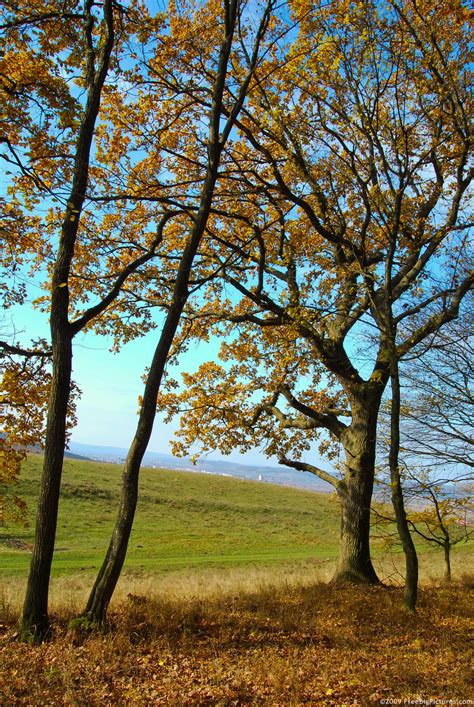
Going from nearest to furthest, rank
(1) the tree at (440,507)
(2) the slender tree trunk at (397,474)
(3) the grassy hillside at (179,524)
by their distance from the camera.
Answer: (2) the slender tree trunk at (397,474) < (1) the tree at (440,507) < (3) the grassy hillside at (179,524)

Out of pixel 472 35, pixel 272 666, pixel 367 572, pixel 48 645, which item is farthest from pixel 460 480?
pixel 472 35

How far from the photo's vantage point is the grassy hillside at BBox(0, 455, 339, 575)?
2658cm

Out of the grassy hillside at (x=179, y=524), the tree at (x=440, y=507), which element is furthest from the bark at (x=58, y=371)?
the grassy hillside at (x=179, y=524)

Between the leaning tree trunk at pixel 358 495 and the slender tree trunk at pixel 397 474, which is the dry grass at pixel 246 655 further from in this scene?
the leaning tree trunk at pixel 358 495

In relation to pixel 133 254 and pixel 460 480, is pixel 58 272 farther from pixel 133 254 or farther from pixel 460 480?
pixel 460 480

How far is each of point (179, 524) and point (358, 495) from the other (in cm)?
3073

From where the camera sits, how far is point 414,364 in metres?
10.5

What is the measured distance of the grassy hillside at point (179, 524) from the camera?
26.6 metres

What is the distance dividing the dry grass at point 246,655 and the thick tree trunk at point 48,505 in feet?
1.03

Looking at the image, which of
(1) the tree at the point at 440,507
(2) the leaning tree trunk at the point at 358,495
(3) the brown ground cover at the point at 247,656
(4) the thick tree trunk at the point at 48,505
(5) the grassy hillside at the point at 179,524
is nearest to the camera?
(3) the brown ground cover at the point at 247,656

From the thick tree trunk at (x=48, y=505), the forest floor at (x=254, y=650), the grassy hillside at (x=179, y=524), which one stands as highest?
the thick tree trunk at (x=48, y=505)

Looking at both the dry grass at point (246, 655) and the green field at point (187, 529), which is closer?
the dry grass at point (246, 655)

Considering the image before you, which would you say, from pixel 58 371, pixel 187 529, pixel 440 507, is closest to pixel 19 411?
pixel 58 371

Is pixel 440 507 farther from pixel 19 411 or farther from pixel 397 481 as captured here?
pixel 19 411
